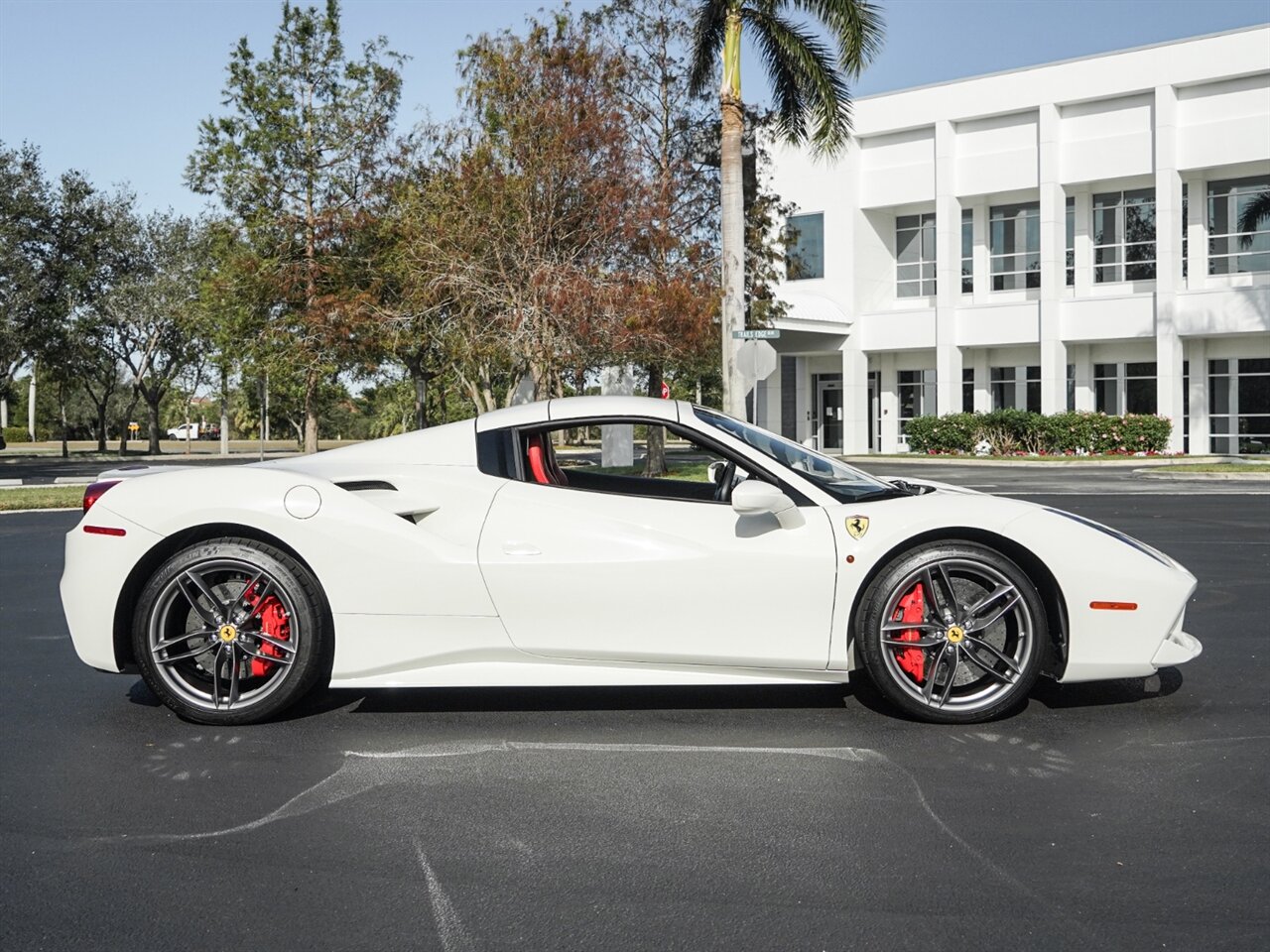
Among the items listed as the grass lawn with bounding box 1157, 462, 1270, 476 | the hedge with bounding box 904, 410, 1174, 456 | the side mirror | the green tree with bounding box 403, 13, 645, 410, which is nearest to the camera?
the side mirror

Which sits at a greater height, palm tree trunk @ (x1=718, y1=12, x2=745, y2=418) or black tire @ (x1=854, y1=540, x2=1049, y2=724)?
palm tree trunk @ (x1=718, y1=12, x2=745, y2=418)

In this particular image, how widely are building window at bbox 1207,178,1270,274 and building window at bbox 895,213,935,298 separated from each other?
8.55 m

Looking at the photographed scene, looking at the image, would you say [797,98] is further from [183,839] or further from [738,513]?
[183,839]

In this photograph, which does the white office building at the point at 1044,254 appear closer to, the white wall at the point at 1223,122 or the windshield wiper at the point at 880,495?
the white wall at the point at 1223,122

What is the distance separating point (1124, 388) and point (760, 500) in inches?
1461

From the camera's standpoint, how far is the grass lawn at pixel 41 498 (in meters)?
19.6

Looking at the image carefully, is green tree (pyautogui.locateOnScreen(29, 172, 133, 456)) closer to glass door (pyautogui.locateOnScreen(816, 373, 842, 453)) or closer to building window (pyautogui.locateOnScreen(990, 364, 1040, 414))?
glass door (pyautogui.locateOnScreen(816, 373, 842, 453))

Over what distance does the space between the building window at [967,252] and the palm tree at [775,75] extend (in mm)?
20789

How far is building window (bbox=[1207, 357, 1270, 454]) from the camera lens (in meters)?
37.2

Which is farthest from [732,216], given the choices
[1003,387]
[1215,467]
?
[1003,387]

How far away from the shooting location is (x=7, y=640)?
7.50m

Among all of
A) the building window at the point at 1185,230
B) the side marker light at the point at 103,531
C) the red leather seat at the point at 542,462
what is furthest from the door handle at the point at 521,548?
the building window at the point at 1185,230

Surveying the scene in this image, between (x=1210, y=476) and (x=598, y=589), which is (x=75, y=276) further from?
(x=598, y=589)

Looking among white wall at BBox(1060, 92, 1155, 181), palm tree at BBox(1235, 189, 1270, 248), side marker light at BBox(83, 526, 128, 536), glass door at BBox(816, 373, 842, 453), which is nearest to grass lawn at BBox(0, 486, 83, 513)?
side marker light at BBox(83, 526, 128, 536)
